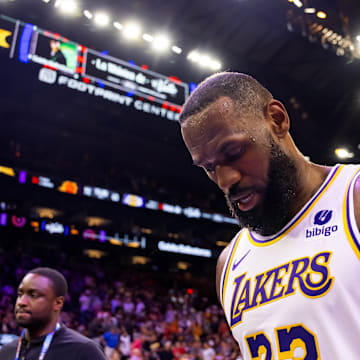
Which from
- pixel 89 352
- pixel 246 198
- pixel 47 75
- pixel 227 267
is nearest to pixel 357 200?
pixel 246 198

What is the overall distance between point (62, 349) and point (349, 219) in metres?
2.33

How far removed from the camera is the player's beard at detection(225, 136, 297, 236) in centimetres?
126

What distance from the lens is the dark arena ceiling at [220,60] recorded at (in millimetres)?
10234

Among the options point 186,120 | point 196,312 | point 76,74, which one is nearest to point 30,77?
point 76,74

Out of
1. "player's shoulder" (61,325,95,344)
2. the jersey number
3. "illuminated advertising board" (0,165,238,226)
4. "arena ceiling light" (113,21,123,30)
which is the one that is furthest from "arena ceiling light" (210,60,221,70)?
the jersey number

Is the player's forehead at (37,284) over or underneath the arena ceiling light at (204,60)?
underneath

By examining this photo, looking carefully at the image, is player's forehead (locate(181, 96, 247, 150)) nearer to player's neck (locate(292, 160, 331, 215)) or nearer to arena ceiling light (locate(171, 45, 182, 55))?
player's neck (locate(292, 160, 331, 215))

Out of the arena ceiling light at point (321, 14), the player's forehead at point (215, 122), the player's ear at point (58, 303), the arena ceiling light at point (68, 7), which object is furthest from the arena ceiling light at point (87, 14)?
the player's forehead at point (215, 122)

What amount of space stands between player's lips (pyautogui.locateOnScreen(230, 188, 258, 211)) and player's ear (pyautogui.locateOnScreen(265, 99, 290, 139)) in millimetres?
208

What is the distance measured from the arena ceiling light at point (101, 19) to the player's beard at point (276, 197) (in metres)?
10.2

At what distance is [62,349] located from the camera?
2.85 metres

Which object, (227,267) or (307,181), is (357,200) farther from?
(227,267)

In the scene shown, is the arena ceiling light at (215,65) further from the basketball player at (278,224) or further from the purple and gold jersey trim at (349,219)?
the purple and gold jersey trim at (349,219)

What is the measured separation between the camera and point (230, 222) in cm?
1627
